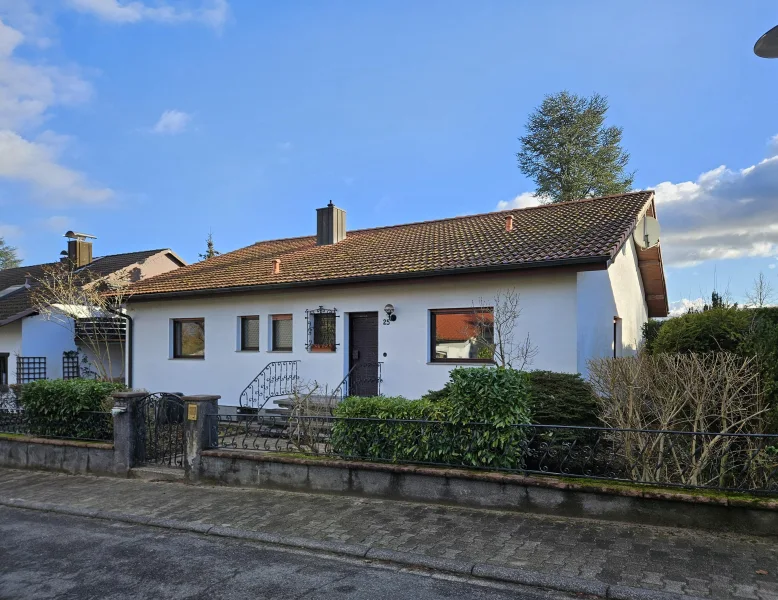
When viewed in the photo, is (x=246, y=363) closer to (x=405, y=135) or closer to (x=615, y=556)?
(x=405, y=135)

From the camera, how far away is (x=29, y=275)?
22.6 m

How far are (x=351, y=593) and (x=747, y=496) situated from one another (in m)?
3.67

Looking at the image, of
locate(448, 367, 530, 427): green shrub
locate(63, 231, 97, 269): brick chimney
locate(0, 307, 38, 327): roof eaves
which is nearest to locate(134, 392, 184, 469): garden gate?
locate(448, 367, 530, 427): green shrub

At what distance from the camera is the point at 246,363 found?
1405 cm

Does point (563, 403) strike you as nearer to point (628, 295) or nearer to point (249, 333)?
point (628, 295)

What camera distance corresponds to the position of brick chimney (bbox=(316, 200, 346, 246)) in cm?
1708

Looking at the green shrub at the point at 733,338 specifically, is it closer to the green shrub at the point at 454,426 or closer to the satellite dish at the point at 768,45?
the green shrub at the point at 454,426

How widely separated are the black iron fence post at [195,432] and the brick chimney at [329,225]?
31.9ft

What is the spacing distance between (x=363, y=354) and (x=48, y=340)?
11.8 meters

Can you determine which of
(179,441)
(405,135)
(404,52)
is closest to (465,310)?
(405,135)

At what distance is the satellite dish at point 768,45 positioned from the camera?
14.8 feet

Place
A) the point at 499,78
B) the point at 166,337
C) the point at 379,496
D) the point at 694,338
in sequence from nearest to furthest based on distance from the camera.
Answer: the point at 379,496 → the point at 694,338 → the point at 499,78 → the point at 166,337

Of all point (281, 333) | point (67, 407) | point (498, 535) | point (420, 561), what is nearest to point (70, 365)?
point (281, 333)

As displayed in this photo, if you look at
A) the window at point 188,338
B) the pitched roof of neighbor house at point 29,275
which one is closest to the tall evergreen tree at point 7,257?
the pitched roof of neighbor house at point 29,275
